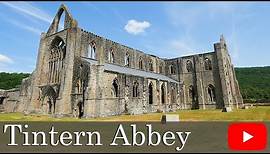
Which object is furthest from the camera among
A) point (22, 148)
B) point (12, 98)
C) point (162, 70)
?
point (162, 70)

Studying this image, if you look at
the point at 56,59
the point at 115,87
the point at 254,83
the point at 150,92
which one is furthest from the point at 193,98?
the point at 254,83

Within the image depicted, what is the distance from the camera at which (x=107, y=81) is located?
2914 centimetres

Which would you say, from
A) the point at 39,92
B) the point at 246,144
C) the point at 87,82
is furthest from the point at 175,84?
the point at 246,144

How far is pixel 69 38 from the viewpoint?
1215 inches

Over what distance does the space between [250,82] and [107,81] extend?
84951 mm

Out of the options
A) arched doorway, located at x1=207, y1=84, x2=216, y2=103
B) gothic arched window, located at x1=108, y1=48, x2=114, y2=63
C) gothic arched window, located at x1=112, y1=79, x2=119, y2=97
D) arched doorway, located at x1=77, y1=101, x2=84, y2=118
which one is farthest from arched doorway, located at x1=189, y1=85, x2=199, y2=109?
arched doorway, located at x1=77, y1=101, x2=84, y2=118

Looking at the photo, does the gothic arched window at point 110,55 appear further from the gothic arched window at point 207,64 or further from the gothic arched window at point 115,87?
the gothic arched window at point 207,64

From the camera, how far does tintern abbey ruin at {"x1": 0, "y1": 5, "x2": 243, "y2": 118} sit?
92.7ft

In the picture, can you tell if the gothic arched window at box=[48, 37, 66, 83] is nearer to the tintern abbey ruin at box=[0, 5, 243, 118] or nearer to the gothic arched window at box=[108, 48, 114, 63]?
the tintern abbey ruin at box=[0, 5, 243, 118]

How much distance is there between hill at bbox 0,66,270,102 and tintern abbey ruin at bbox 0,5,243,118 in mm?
26243

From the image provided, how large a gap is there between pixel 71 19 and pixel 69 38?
133 inches

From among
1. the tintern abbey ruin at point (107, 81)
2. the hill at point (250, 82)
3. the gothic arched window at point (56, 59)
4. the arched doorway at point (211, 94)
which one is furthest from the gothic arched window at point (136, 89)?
the hill at point (250, 82)

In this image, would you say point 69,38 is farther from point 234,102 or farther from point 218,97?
point 234,102

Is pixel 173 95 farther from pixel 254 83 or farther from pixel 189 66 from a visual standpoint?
pixel 254 83
